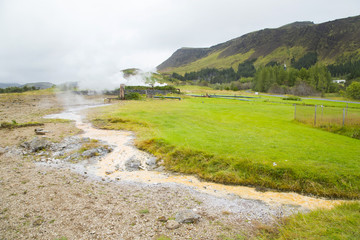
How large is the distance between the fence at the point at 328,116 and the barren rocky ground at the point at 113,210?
51.1ft

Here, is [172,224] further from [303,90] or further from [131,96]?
[303,90]

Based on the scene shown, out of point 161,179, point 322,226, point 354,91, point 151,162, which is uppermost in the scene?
point 354,91

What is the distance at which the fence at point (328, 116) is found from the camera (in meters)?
17.4

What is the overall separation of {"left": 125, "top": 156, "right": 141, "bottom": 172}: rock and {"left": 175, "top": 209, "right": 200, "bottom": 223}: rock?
17.3 ft

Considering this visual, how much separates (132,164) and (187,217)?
6.19 metres

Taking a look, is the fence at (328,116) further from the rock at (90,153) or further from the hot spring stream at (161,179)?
the rock at (90,153)

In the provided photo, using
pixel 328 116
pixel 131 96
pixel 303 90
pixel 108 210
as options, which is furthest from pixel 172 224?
pixel 303 90

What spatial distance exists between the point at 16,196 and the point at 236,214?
8142mm

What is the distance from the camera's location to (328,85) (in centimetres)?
9944

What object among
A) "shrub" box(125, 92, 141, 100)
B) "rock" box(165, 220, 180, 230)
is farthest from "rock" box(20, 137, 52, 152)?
"shrub" box(125, 92, 141, 100)

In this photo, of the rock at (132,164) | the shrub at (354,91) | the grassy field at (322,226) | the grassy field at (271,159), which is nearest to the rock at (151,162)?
the rock at (132,164)

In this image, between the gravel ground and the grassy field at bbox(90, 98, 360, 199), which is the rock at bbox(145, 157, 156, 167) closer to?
the grassy field at bbox(90, 98, 360, 199)

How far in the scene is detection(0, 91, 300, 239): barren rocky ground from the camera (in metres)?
5.59

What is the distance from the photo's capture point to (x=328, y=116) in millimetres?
18891
